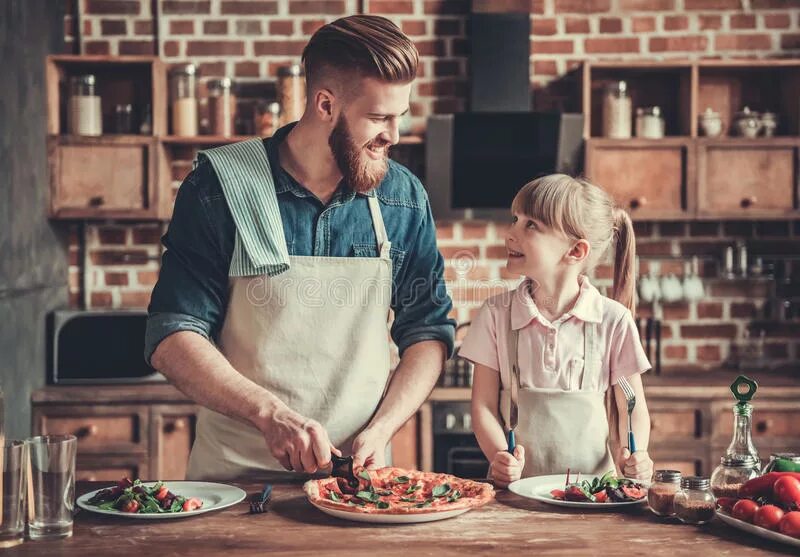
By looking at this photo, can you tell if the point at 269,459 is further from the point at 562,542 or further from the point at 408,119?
the point at 408,119

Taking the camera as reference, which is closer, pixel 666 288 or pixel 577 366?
pixel 577 366

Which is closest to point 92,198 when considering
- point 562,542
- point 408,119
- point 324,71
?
point 408,119

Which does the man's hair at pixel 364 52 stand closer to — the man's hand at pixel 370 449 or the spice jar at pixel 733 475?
the man's hand at pixel 370 449

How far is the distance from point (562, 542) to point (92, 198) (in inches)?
102

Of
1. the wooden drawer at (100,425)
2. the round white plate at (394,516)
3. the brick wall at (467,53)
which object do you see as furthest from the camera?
the brick wall at (467,53)

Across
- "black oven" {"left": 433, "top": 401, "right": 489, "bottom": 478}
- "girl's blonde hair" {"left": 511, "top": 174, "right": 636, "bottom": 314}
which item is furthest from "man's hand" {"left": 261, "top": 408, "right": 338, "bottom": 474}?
"black oven" {"left": 433, "top": 401, "right": 489, "bottom": 478}

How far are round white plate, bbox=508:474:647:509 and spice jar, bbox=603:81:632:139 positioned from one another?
2097 mm

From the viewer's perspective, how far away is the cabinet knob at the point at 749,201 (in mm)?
3480

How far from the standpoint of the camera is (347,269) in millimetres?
1892

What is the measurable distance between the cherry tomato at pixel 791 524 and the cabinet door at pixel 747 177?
2328mm

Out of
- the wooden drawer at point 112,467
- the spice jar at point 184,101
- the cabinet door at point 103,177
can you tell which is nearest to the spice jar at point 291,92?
the spice jar at point 184,101

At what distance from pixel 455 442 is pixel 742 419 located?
1837 millimetres

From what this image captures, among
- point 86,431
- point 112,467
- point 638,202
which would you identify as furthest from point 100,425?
point 638,202

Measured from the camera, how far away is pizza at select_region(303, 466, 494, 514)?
1416 mm
